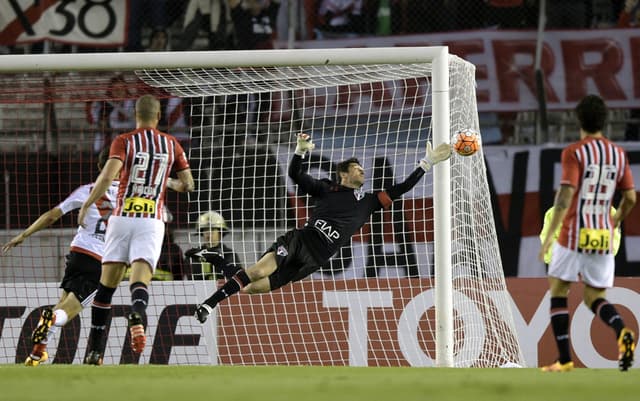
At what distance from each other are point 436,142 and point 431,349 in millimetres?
2283

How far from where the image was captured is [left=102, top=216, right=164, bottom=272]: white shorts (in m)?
8.41

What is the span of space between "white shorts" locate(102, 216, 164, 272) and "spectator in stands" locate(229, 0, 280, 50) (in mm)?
6842

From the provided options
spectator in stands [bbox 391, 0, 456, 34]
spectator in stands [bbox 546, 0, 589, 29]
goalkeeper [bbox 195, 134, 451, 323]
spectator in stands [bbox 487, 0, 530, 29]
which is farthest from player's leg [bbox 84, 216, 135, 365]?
spectator in stands [bbox 546, 0, 589, 29]

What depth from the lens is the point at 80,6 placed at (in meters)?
15.4

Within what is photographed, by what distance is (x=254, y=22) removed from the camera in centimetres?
1519

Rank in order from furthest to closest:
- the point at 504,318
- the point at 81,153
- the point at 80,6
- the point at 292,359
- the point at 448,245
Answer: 1. the point at 80,6
2. the point at 81,153
3. the point at 292,359
4. the point at 504,318
5. the point at 448,245

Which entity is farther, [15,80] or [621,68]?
[621,68]

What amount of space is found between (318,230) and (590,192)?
3.60 meters

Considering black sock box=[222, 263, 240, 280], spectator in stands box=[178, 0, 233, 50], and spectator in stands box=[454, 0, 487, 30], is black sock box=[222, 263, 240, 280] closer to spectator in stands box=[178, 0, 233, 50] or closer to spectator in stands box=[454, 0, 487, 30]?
spectator in stands box=[178, 0, 233, 50]

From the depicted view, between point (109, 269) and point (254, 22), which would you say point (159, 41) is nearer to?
point (254, 22)

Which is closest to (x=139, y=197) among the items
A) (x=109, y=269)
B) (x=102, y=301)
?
(x=109, y=269)

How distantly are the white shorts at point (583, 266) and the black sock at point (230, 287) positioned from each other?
11.5ft

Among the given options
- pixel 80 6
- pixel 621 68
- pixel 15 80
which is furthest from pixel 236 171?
pixel 621 68

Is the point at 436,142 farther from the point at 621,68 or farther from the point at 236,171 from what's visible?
the point at 621,68
